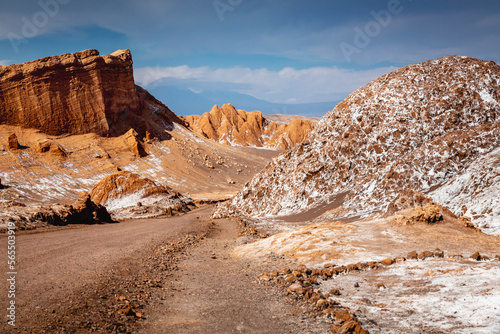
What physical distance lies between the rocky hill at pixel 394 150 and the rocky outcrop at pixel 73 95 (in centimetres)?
5293

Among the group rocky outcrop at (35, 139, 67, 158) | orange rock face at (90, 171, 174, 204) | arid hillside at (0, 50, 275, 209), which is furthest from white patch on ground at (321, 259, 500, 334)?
rocky outcrop at (35, 139, 67, 158)

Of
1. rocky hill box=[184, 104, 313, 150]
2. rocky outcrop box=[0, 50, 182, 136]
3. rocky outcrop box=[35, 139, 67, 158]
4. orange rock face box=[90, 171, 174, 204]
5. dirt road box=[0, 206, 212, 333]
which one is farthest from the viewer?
rocky hill box=[184, 104, 313, 150]

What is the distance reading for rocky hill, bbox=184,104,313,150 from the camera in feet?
486

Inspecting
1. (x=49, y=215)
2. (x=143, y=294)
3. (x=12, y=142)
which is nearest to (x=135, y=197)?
(x=49, y=215)

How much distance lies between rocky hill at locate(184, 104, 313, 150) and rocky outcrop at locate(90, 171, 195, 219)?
103 m

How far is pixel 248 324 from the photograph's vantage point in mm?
6676

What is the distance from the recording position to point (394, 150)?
22.9 meters

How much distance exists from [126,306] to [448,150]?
1915 centimetres

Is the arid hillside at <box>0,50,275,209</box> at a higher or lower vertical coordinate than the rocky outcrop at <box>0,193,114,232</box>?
higher

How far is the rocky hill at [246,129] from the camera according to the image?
14800 cm

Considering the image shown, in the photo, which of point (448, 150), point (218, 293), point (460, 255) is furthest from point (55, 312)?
point (448, 150)

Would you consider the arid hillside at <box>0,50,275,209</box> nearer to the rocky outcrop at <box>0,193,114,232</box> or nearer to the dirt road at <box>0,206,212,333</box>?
the rocky outcrop at <box>0,193,114,232</box>

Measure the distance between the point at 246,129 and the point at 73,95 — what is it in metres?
94.7

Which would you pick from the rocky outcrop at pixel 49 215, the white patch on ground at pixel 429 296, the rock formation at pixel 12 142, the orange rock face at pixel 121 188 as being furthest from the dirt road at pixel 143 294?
the rock formation at pixel 12 142
